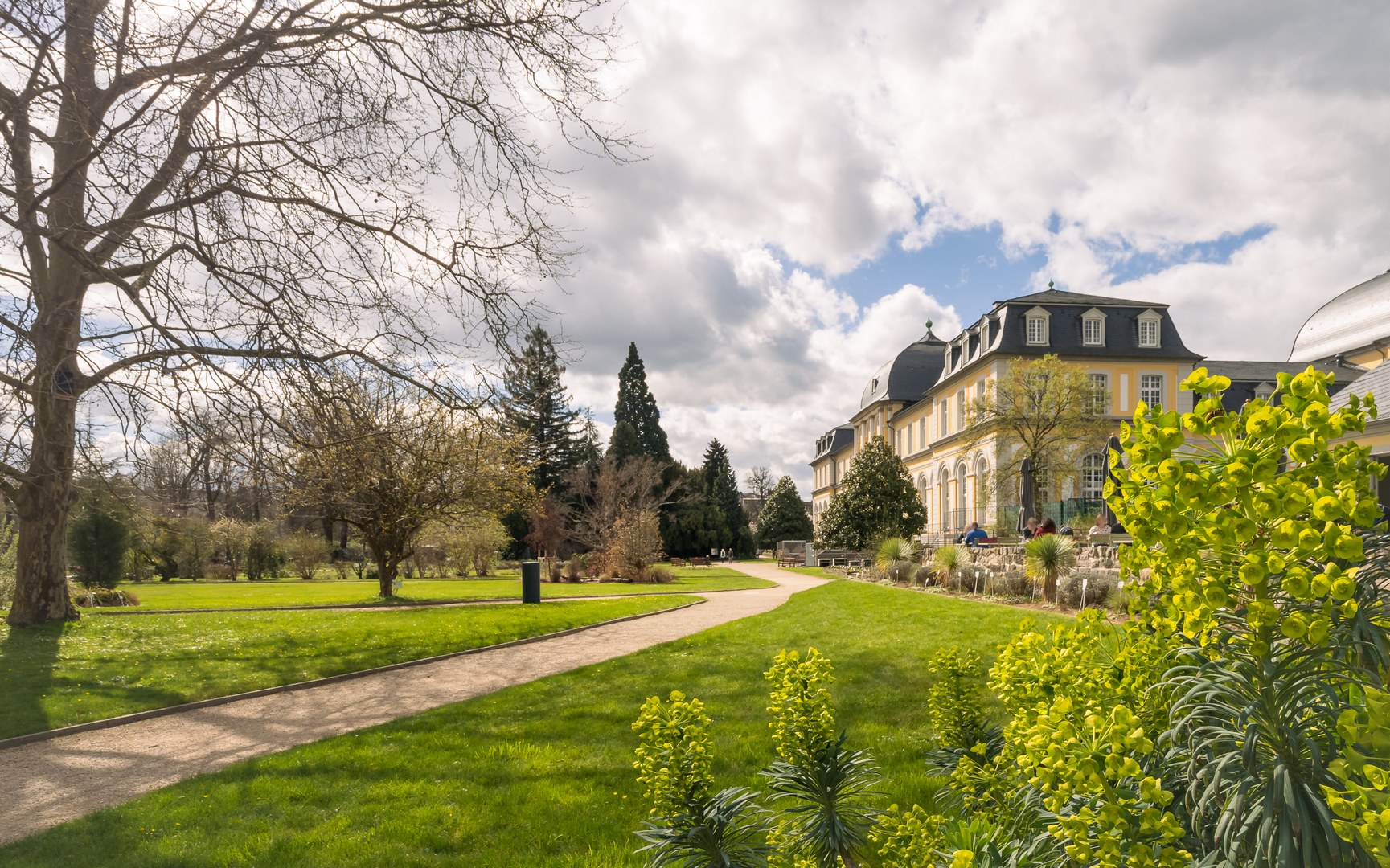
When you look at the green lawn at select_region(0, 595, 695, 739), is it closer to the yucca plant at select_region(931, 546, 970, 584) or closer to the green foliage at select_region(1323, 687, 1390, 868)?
the yucca plant at select_region(931, 546, 970, 584)

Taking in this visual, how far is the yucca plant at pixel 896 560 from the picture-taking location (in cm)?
1977

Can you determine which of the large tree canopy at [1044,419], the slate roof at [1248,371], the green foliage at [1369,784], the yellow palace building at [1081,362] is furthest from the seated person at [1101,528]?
the slate roof at [1248,371]

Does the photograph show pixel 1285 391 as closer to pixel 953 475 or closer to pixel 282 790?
pixel 282 790

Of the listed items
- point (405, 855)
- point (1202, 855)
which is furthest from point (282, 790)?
point (1202, 855)

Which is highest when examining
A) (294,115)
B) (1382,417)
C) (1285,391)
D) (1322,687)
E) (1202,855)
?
(294,115)

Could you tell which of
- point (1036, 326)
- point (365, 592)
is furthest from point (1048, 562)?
point (1036, 326)

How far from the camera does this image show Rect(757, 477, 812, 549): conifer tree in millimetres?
67375

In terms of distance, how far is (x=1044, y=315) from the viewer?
38750 millimetres

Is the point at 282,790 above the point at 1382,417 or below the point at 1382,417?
below

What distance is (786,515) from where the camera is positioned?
222ft

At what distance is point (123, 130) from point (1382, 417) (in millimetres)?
25796

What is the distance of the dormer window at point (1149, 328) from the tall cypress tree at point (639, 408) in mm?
30623

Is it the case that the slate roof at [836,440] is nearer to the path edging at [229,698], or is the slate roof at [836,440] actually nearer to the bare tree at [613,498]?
the bare tree at [613,498]

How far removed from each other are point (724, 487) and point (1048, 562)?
57.7 meters
